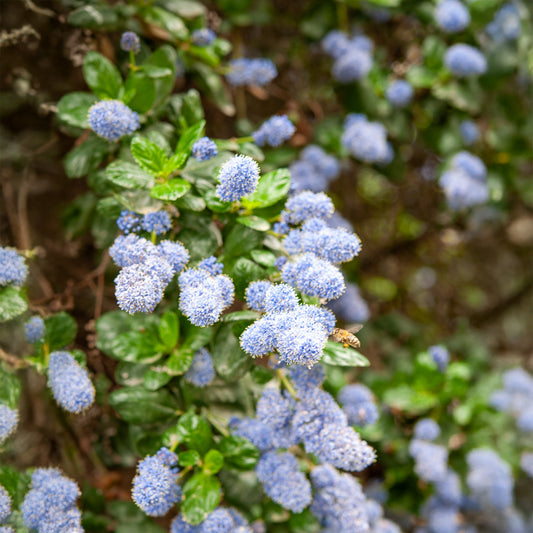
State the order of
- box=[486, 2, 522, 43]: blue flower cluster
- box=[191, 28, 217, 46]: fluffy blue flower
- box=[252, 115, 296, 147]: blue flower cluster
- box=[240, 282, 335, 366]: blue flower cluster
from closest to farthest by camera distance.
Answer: box=[240, 282, 335, 366]: blue flower cluster < box=[252, 115, 296, 147]: blue flower cluster < box=[191, 28, 217, 46]: fluffy blue flower < box=[486, 2, 522, 43]: blue flower cluster

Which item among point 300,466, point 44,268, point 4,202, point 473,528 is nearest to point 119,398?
point 300,466

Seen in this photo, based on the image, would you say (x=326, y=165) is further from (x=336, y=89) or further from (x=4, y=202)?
(x=4, y=202)

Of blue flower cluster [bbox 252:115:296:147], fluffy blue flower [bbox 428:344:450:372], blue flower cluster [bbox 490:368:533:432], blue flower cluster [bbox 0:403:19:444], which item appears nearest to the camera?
blue flower cluster [bbox 0:403:19:444]

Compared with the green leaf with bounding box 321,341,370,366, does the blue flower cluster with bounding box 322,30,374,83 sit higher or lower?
higher

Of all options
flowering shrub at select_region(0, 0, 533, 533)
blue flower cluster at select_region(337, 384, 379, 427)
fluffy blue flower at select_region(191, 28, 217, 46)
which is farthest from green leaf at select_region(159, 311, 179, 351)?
fluffy blue flower at select_region(191, 28, 217, 46)

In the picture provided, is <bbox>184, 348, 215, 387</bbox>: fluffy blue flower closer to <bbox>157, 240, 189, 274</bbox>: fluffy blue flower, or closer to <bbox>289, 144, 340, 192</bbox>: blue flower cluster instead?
<bbox>157, 240, 189, 274</bbox>: fluffy blue flower

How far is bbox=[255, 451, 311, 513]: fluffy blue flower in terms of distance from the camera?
3.71ft

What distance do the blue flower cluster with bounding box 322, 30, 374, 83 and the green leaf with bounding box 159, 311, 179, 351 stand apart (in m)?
1.05

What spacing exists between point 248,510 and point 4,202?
1116 mm

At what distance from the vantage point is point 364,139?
170cm

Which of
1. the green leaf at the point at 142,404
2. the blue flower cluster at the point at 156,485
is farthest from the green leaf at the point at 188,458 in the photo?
the green leaf at the point at 142,404

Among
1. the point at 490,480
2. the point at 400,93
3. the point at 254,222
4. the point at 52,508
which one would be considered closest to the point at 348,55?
the point at 400,93

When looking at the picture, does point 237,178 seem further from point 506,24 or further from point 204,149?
point 506,24

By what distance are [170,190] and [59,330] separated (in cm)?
47
